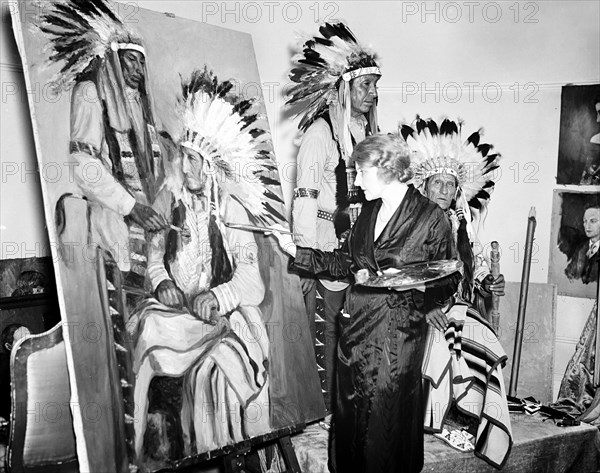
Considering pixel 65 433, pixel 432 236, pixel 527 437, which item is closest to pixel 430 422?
pixel 527 437

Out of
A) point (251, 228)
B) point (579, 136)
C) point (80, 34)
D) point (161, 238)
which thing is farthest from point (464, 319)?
point (80, 34)

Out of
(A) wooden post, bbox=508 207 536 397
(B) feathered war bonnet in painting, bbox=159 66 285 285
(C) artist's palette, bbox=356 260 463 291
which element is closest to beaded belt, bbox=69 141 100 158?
(B) feathered war bonnet in painting, bbox=159 66 285 285

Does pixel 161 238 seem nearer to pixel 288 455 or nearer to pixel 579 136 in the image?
pixel 288 455

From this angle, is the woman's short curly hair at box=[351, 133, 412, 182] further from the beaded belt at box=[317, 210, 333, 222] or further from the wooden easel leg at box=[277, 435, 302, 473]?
the wooden easel leg at box=[277, 435, 302, 473]

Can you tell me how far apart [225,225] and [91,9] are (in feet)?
2.70

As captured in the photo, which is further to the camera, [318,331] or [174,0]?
[174,0]

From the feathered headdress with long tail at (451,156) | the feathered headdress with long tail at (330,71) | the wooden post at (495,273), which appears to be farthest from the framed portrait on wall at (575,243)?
the feathered headdress with long tail at (330,71)

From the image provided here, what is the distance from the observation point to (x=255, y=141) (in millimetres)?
2846

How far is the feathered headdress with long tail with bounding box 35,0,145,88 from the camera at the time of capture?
230 cm

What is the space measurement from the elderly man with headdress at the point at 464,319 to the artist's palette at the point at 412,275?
1.39ft

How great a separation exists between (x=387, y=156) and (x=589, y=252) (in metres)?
1.75

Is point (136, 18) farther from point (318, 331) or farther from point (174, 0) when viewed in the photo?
point (318, 331)

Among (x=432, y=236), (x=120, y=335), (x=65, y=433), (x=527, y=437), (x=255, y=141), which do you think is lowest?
(x=527, y=437)

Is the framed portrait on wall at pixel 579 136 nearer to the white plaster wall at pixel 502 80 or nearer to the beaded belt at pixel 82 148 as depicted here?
the white plaster wall at pixel 502 80
